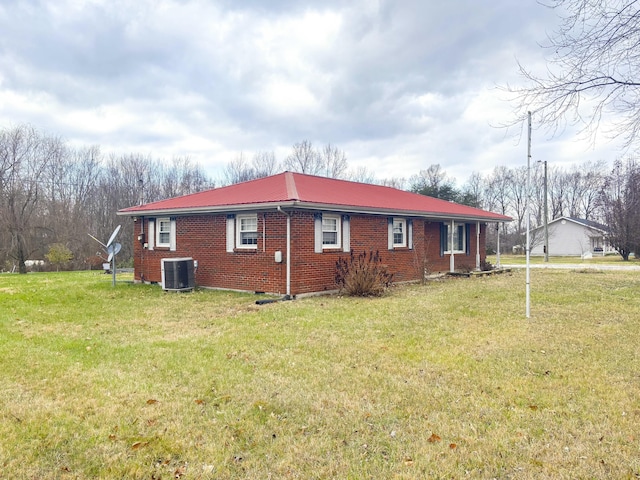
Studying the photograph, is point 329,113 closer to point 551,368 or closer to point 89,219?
point 551,368

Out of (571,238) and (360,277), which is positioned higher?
(571,238)

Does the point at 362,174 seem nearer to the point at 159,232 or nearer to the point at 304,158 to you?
the point at 304,158

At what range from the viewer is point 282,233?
435 inches

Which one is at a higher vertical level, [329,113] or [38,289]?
[329,113]

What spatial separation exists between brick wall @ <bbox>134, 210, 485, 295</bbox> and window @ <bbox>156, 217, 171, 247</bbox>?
0.84 ft

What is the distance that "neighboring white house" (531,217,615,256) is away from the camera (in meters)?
40.7

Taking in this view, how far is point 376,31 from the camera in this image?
1066 centimetres

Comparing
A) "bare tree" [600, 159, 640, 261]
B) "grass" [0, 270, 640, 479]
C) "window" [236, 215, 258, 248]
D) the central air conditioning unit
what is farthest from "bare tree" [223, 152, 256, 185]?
"grass" [0, 270, 640, 479]

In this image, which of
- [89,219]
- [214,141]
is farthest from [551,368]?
[89,219]

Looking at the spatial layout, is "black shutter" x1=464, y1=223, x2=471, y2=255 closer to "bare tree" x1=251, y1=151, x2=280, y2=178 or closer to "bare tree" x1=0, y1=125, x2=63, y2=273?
"bare tree" x1=251, y1=151, x2=280, y2=178

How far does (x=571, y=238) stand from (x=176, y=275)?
43.5 metres

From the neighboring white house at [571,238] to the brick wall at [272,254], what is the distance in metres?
30.4

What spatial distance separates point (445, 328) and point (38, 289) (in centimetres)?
1263

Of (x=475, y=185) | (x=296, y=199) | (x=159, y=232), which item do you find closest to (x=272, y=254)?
(x=296, y=199)
